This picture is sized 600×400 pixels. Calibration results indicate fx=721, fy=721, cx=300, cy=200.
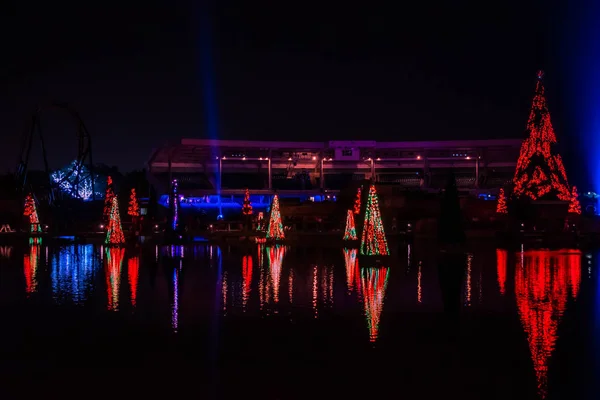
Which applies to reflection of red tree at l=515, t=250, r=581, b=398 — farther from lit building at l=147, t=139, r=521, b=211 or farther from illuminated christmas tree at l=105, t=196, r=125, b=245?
lit building at l=147, t=139, r=521, b=211

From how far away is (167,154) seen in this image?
206 ft

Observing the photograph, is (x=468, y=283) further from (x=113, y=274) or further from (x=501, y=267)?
(x=113, y=274)

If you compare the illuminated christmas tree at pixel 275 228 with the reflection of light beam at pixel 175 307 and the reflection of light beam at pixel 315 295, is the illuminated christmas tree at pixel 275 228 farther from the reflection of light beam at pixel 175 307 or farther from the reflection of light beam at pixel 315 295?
the reflection of light beam at pixel 175 307

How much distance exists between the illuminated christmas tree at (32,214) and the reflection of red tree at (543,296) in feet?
92.6

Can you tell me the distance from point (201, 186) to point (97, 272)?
151 feet

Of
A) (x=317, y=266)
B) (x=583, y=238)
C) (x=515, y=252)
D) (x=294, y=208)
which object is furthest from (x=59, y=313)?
(x=294, y=208)

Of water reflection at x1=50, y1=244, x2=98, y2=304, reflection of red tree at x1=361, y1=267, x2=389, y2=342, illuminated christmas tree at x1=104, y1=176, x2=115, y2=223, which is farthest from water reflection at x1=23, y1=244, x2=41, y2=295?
illuminated christmas tree at x1=104, y1=176, x2=115, y2=223

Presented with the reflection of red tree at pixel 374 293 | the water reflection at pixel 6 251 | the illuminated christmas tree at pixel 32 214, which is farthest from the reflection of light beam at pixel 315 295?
the illuminated christmas tree at pixel 32 214

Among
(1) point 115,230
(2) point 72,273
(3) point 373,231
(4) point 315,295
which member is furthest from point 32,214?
(4) point 315,295

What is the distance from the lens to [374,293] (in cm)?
1420

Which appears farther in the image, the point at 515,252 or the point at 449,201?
the point at 449,201

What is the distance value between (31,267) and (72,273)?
2.50 meters

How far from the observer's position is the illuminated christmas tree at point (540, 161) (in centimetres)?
3847

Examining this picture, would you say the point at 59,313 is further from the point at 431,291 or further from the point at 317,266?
the point at 317,266
